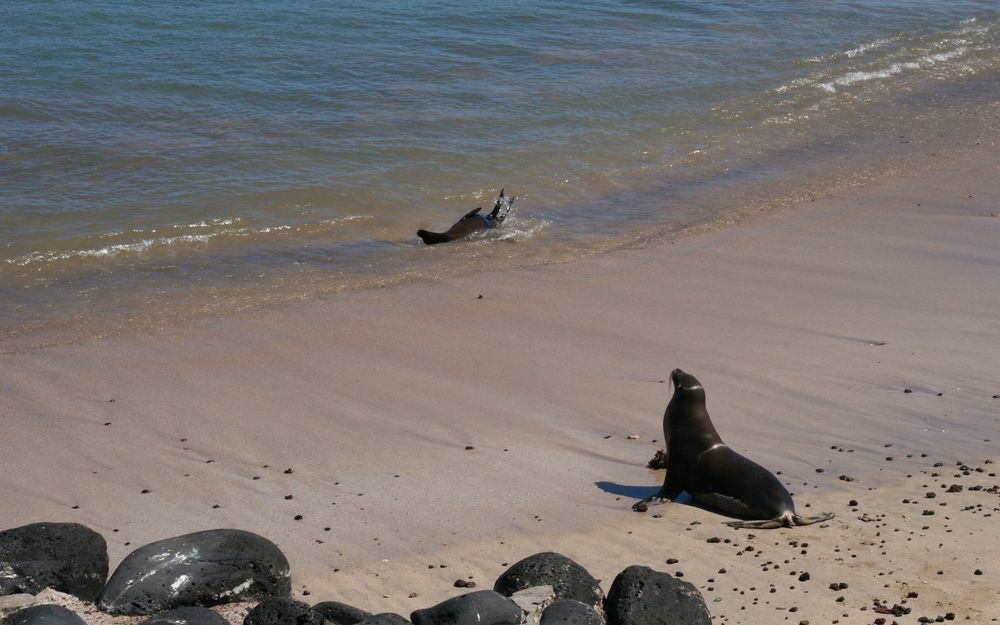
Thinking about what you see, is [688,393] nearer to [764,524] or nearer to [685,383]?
[685,383]

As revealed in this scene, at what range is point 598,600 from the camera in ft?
16.6

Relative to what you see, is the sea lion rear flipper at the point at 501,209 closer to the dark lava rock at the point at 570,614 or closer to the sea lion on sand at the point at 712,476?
the sea lion on sand at the point at 712,476

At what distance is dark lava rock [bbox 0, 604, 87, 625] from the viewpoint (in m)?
4.40

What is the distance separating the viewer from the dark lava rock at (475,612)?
463 centimetres

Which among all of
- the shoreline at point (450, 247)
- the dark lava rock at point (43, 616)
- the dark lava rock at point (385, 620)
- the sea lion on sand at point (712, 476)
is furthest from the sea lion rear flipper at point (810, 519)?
the shoreline at point (450, 247)

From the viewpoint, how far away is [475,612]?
463 centimetres

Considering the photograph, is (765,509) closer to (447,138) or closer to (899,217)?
(899,217)

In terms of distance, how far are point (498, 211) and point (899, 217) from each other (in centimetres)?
393

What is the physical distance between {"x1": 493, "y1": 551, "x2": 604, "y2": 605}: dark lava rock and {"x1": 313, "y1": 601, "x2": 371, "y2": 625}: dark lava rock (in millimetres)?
636

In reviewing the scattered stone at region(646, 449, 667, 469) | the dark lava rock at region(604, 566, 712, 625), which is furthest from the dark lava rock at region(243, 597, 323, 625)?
the scattered stone at region(646, 449, 667, 469)

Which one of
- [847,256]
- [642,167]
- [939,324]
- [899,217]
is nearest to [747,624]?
[939,324]

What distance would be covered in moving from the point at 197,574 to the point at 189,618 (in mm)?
345

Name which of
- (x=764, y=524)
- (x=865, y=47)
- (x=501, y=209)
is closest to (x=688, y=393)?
(x=764, y=524)

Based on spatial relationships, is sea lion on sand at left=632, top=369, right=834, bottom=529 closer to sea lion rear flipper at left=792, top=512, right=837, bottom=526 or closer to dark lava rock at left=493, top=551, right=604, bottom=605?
sea lion rear flipper at left=792, top=512, right=837, bottom=526
